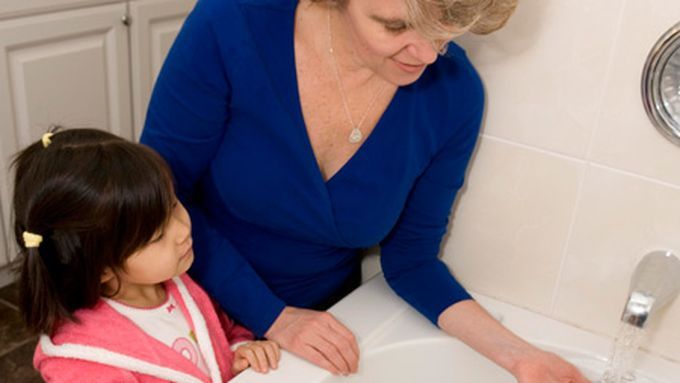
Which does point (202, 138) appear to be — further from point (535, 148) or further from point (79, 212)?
point (535, 148)

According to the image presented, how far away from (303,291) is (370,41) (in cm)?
41

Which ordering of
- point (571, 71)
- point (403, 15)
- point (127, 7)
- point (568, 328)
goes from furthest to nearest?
point (127, 7), point (568, 328), point (571, 71), point (403, 15)

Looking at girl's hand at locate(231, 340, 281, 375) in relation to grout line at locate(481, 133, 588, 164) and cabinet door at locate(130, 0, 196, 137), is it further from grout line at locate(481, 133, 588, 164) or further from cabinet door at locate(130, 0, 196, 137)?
cabinet door at locate(130, 0, 196, 137)

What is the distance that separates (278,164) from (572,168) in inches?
14.0

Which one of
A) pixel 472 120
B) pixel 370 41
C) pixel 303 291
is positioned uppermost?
pixel 370 41

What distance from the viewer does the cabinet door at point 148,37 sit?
1.83 metres

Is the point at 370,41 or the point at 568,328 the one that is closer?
the point at 370,41

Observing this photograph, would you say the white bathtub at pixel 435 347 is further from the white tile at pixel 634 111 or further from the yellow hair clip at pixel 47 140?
the yellow hair clip at pixel 47 140

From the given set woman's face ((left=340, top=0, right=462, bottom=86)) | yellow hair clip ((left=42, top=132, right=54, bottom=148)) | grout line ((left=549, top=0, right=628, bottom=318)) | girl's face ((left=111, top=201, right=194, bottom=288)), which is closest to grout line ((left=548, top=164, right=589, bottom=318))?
grout line ((left=549, top=0, right=628, bottom=318))

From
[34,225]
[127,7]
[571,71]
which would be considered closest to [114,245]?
[34,225]

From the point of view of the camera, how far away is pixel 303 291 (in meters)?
1.01

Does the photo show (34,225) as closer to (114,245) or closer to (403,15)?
(114,245)

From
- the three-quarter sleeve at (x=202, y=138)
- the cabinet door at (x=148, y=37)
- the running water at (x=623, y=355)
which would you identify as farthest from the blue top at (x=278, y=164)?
the cabinet door at (x=148, y=37)

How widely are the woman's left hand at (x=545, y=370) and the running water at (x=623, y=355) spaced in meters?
0.04
